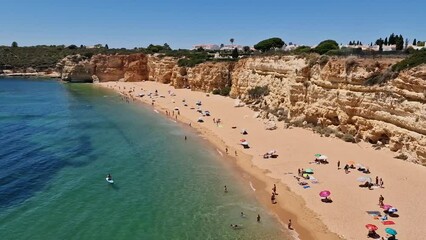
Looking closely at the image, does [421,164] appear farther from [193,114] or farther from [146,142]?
[193,114]

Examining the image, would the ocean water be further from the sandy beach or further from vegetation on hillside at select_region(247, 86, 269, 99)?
vegetation on hillside at select_region(247, 86, 269, 99)

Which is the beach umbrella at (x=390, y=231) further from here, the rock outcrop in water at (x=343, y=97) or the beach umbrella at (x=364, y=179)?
the rock outcrop in water at (x=343, y=97)

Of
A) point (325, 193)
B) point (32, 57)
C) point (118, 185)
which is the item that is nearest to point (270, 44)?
point (118, 185)

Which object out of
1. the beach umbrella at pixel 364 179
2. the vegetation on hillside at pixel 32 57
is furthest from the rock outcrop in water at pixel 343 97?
the vegetation on hillside at pixel 32 57

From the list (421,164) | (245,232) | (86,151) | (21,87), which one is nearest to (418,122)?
(421,164)

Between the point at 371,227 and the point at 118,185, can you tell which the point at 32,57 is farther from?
the point at 371,227
